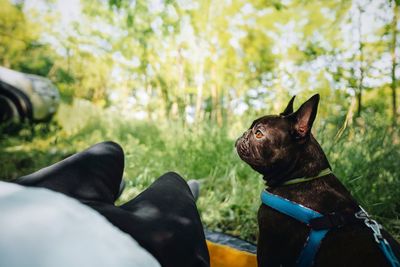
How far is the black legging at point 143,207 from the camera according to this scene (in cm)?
82

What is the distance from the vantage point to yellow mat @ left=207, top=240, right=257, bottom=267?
1.70 meters

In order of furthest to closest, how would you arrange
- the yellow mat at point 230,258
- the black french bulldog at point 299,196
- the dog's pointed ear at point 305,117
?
the yellow mat at point 230,258, the dog's pointed ear at point 305,117, the black french bulldog at point 299,196

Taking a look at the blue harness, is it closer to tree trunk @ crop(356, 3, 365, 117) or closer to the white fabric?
the white fabric

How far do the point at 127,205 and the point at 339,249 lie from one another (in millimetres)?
846

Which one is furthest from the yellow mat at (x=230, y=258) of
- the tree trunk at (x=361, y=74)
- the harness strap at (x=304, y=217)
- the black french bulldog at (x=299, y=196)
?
the tree trunk at (x=361, y=74)

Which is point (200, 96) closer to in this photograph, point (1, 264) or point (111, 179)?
point (111, 179)

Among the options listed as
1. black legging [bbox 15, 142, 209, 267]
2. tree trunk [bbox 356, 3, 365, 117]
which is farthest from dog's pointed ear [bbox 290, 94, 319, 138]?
tree trunk [bbox 356, 3, 365, 117]

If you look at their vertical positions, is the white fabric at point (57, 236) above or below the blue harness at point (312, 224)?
above

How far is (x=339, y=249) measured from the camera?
1.15 m

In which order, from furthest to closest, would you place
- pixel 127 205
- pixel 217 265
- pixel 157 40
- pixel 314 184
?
pixel 157 40 → pixel 217 265 → pixel 314 184 → pixel 127 205

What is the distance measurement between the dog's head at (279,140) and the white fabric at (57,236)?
2.94 feet

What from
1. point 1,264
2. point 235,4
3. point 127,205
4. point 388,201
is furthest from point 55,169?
point 235,4

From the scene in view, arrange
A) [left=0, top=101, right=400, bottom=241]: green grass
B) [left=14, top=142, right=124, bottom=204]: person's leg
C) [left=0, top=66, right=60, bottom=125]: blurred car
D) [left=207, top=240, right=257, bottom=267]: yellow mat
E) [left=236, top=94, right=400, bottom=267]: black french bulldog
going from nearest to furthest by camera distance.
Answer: [left=14, top=142, right=124, bottom=204]: person's leg → [left=236, top=94, right=400, bottom=267]: black french bulldog → [left=207, top=240, right=257, bottom=267]: yellow mat → [left=0, top=101, right=400, bottom=241]: green grass → [left=0, top=66, right=60, bottom=125]: blurred car

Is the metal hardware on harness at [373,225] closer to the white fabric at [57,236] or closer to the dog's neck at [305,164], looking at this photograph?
the dog's neck at [305,164]
